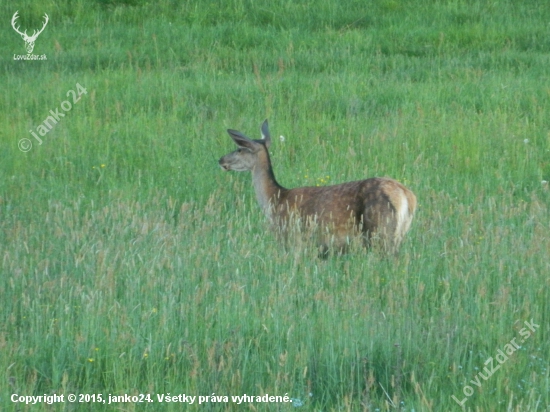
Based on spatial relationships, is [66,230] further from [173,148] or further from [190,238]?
[173,148]

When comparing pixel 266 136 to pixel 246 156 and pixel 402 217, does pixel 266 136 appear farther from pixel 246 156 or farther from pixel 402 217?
pixel 402 217

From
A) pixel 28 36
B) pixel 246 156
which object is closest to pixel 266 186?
pixel 246 156

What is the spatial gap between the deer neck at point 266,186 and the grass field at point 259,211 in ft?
0.74

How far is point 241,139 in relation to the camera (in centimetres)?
792

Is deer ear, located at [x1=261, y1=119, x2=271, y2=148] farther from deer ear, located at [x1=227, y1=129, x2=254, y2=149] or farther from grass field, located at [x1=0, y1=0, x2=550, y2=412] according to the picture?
grass field, located at [x1=0, y1=0, x2=550, y2=412]

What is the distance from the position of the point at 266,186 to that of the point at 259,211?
17.4 inches

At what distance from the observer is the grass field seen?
14.7 ft

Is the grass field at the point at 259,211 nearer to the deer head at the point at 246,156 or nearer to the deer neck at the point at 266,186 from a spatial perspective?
the deer neck at the point at 266,186

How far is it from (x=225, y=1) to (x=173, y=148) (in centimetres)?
838

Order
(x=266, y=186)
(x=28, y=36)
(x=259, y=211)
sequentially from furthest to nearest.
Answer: (x=28, y=36), (x=259, y=211), (x=266, y=186)

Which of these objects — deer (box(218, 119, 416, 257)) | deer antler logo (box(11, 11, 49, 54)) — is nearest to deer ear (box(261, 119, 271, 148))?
deer (box(218, 119, 416, 257))

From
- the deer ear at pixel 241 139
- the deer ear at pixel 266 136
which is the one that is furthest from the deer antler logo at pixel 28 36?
the deer ear at pixel 241 139

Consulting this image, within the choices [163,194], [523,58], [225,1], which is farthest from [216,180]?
[225,1]

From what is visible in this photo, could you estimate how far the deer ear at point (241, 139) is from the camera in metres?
7.89
